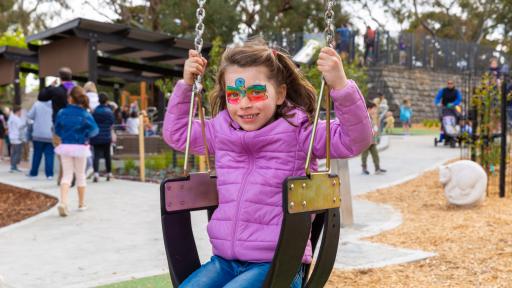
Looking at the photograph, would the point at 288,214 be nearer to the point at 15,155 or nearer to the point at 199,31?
the point at 199,31

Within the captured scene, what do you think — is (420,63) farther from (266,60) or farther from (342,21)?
(266,60)

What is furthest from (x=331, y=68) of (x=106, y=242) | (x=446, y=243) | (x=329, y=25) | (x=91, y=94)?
(x=91, y=94)

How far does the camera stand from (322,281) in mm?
2596

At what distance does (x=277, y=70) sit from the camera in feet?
8.98

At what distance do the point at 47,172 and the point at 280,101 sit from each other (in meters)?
9.97

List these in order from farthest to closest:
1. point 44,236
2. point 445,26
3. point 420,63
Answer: point 445,26 < point 420,63 < point 44,236

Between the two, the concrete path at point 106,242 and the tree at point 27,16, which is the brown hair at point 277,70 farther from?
the tree at point 27,16

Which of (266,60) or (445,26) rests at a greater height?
(445,26)

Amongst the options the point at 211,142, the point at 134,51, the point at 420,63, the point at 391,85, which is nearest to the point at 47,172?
the point at 134,51

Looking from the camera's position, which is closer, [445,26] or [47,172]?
[47,172]

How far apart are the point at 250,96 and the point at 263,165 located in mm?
280

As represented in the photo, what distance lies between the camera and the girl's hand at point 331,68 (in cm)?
248

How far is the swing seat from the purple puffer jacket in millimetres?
112

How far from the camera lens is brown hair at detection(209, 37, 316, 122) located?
8.83 ft
